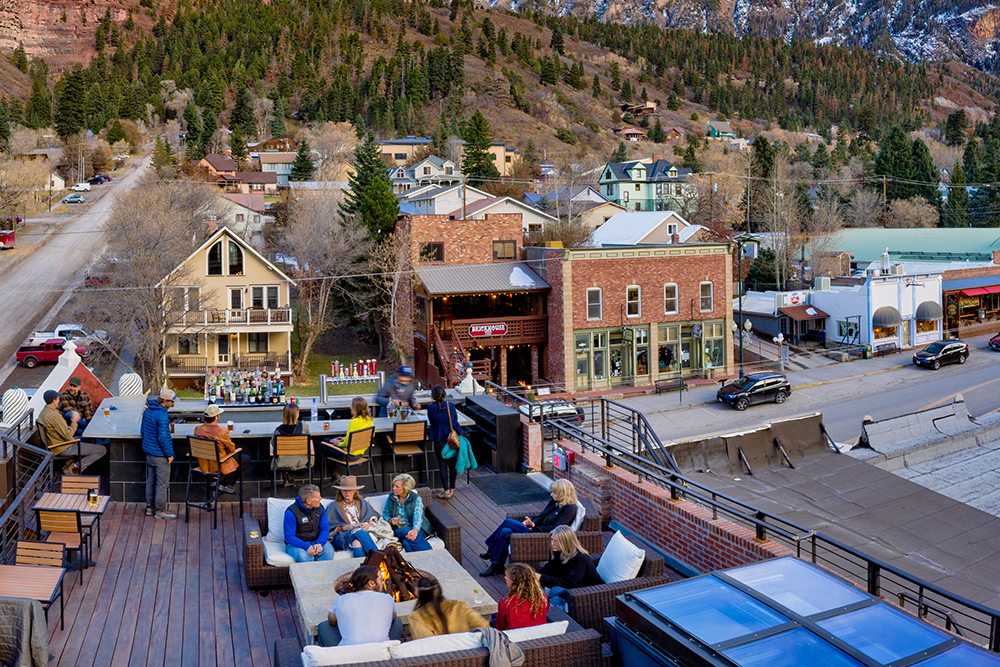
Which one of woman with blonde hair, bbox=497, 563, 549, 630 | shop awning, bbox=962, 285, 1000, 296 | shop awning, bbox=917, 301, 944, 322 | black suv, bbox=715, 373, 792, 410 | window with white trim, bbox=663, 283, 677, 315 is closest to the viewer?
woman with blonde hair, bbox=497, 563, 549, 630

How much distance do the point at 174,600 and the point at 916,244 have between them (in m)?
68.7

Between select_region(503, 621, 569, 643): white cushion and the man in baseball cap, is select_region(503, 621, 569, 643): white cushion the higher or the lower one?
the lower one

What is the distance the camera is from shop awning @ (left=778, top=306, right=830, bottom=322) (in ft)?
162

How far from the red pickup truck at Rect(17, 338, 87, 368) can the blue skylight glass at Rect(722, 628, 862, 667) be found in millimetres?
45361

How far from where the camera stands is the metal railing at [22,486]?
842 cm

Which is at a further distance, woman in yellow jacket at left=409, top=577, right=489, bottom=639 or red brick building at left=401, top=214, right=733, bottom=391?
red brick building at left=401, top=214, right=733, bottom=391

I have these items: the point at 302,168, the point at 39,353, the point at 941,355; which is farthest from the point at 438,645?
the point at 302,168

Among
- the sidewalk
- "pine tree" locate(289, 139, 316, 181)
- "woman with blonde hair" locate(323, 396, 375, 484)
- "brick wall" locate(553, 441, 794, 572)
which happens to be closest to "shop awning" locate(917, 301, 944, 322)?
the sidewalk

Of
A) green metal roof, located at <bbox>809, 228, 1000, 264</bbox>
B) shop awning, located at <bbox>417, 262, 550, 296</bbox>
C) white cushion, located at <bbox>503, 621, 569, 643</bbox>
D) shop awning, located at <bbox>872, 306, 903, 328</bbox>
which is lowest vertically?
shop awning, located at <bbox>872, 306, 903, 328</bbox>

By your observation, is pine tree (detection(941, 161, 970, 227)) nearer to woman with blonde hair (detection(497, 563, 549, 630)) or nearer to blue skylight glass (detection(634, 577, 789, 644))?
blue skylight glass (detection(634, 577, 789, 644))

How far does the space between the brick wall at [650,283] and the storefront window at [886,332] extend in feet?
37.7

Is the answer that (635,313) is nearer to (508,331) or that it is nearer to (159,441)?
(508,331)

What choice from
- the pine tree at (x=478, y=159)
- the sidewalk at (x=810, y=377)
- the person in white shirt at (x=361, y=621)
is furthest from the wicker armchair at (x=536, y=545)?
the pine tree at (x=478, y=159)

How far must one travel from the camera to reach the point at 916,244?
217ft
